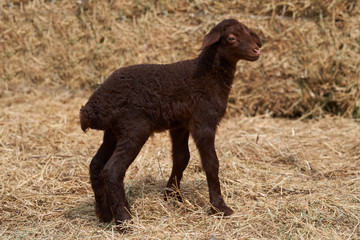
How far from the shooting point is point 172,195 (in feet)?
15.4

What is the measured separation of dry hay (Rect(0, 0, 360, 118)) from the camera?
752cm

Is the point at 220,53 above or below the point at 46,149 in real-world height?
above

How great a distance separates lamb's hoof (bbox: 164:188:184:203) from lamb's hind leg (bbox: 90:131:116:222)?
695 millimetres

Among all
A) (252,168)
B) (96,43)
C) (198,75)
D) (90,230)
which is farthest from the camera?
(96,43)

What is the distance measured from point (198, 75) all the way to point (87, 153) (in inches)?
95.2

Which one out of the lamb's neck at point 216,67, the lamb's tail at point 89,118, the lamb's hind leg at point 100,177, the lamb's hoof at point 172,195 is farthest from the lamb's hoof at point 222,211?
the lamb's tail at point 89,118

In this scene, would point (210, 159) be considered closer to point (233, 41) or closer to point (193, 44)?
point (233, 41)

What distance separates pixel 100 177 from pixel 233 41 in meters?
1.75

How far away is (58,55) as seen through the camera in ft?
26.1

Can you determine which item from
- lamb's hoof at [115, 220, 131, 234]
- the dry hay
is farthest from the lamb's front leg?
the dry hay

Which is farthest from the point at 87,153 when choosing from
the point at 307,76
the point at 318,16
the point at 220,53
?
the point at 318,16

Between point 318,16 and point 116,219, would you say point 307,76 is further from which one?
point 116,219

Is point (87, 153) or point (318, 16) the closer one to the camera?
point (87, 153)

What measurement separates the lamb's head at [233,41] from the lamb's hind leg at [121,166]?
101 centimetres
